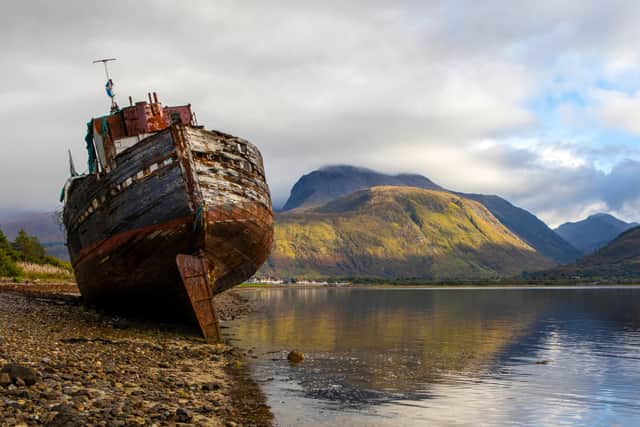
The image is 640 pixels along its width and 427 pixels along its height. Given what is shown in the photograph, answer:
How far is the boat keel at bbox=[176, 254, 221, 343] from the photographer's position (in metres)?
19.7

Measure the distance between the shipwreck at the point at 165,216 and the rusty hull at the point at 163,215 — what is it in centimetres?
4

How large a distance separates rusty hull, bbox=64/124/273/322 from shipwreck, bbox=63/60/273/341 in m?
0.04

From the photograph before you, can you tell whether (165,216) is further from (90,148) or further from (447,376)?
(447,376)

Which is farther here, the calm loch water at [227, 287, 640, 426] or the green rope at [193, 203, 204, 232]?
the green rope at [193, 203, 204, 232]

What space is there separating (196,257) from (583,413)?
1333 centimetres

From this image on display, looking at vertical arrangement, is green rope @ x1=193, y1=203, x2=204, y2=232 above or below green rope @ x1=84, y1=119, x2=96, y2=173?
below

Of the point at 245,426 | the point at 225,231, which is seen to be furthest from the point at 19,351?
the point at 225,231

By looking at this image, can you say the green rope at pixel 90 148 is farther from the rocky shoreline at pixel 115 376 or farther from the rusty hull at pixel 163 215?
the rocky shoreline at pixel 115 376

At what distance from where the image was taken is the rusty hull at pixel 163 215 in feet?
64.7

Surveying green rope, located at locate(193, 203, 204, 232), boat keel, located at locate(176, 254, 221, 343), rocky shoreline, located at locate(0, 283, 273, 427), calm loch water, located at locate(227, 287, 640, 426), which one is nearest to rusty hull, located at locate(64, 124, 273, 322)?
green rope, located at locate(193, 203, 204, 232)

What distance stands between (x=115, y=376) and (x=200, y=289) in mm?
7662

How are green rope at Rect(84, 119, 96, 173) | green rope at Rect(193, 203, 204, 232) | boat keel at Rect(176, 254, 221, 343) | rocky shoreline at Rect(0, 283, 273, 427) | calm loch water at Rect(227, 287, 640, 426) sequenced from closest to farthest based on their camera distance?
rocky shoreline at Rect(0, 283, 273, 427)
calm loch water at Rect(227, 287, 640, 426)
green rope at Rect(193, 203, 204, 232)
boat keel at Rect(176, 254, 221, 343)
green rope at Rect(84, 119, 96, 173)

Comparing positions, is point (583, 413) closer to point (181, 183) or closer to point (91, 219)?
point (181, 183)

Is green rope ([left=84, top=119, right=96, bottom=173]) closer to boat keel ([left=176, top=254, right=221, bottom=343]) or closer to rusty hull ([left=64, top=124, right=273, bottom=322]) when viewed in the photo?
rusty hull ([left=64, top=124, right=273, bottom=322])
